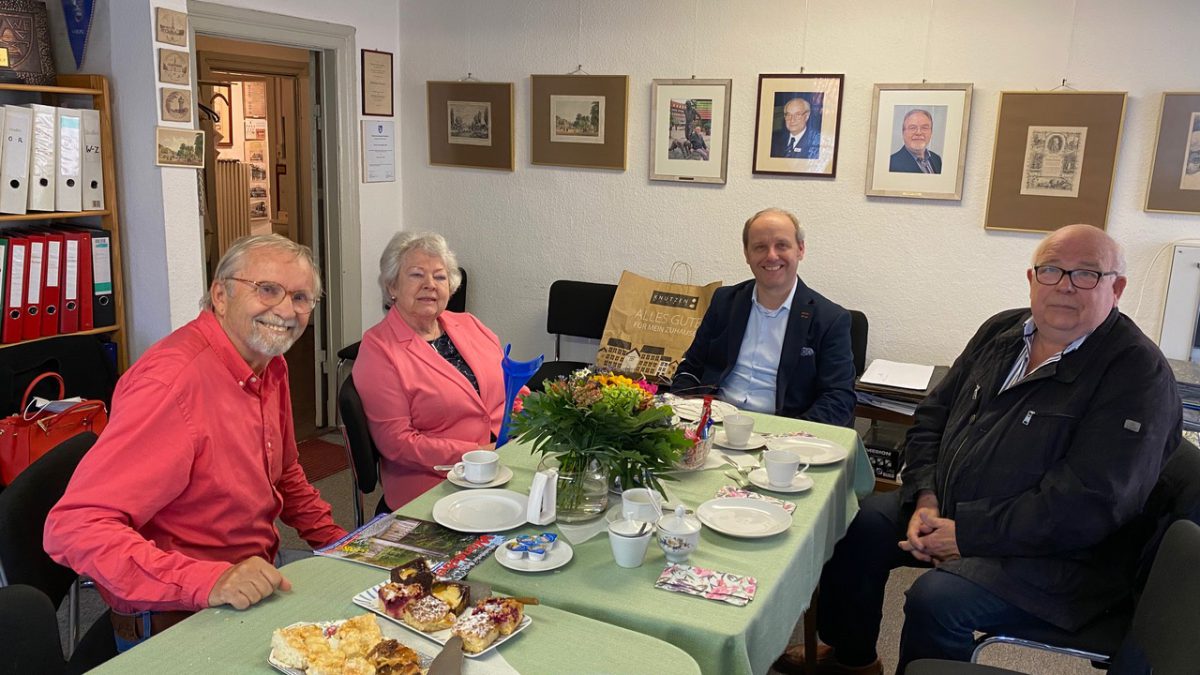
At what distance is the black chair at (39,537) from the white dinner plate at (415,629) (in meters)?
0.57

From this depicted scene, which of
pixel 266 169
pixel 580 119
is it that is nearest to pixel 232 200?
pixel 266 169

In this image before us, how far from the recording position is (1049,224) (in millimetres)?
3363

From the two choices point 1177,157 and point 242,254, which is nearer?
point 242,254

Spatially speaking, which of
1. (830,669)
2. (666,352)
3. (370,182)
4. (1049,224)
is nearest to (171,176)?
(370,182)

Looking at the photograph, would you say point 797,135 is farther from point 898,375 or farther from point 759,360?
point 759,360

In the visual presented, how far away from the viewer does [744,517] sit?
1857 mm

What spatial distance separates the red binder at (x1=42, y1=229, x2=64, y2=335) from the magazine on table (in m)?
2.11

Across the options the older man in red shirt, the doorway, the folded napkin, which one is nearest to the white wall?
the doorway

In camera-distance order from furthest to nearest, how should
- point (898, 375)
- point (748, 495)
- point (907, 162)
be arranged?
point (907, 162), point (898, 375), point (748, 495)

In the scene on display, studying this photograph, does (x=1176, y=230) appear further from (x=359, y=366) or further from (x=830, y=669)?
(x=359, y=366)

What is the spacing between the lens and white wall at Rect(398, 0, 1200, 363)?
3240 mm

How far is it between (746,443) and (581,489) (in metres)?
0.63

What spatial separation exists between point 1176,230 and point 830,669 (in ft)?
6.71

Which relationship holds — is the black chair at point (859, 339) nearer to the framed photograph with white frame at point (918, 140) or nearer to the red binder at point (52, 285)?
the framed photograph with white frame at point (918, 140)
